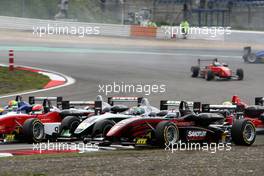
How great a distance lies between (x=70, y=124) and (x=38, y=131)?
22.9 inches

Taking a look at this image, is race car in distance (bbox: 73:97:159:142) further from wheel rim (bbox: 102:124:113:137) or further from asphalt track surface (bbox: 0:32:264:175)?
asphalt track surface (bbox: 0:32:264:175)

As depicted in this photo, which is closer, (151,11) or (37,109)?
(37,109)

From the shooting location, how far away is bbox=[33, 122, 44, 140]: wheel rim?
13.2 m

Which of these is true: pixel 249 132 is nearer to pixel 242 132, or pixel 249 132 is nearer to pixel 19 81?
pixel 242 132

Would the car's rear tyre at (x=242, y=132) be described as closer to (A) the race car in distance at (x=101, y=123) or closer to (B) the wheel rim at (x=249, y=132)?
(B) the wheel rim at (x=249, y=132)

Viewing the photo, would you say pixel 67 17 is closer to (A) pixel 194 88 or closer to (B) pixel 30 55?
(B) pixel 30 55

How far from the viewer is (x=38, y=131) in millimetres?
13281

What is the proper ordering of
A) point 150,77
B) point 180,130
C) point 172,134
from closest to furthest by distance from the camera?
point 172,134 → point 180,130 → point 150,77

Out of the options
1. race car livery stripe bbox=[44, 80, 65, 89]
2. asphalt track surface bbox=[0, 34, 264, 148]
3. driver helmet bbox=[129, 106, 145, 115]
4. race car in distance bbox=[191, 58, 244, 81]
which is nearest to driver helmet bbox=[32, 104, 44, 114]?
driver helmet bbox=[129, 106, 145, 115]

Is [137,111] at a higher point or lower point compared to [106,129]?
higher

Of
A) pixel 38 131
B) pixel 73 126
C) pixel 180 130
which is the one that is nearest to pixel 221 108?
pixel 180 130

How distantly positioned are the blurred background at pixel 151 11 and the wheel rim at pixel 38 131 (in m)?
36.6

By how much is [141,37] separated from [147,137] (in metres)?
34.2

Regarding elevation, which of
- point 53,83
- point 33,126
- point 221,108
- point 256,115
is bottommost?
point 33,126
